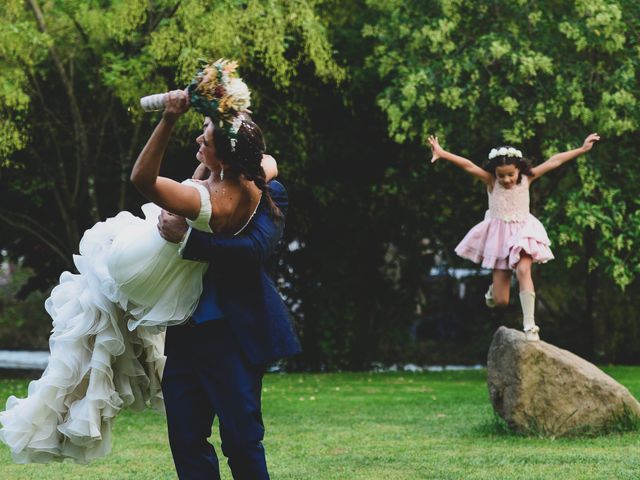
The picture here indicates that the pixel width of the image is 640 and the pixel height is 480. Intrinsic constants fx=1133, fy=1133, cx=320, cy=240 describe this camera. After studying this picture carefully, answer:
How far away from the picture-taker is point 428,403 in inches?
478

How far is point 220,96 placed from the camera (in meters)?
4.73

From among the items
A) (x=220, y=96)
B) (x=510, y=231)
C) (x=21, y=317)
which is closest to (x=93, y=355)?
(x=220, y=96)

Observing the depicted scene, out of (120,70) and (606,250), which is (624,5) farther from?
(120,70)

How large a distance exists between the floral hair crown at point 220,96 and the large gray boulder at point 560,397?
4784 millimetres

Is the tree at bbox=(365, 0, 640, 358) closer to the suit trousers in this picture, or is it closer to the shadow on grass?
the shadow on grass

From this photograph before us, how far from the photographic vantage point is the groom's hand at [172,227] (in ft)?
16.1

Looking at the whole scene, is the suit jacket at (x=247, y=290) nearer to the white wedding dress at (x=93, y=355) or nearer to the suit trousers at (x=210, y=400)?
the suit trousers at (x=210, y=400)

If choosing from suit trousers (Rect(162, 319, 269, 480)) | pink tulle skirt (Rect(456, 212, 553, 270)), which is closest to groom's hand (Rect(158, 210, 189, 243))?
suit trousers (Rect(162, 319, 269, 480))

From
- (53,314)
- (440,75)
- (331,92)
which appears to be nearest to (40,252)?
(331,92)

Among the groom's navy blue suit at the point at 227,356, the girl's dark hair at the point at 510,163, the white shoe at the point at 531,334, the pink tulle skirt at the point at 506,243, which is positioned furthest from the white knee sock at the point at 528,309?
the groom's navy blue suit at the point at 227,356

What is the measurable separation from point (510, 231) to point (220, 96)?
21.2 feet

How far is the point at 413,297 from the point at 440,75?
20.1ft

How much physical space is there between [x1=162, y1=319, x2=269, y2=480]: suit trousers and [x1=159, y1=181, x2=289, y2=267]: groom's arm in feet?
0.97

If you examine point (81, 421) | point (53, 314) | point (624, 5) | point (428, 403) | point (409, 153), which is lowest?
point (428, 403)
